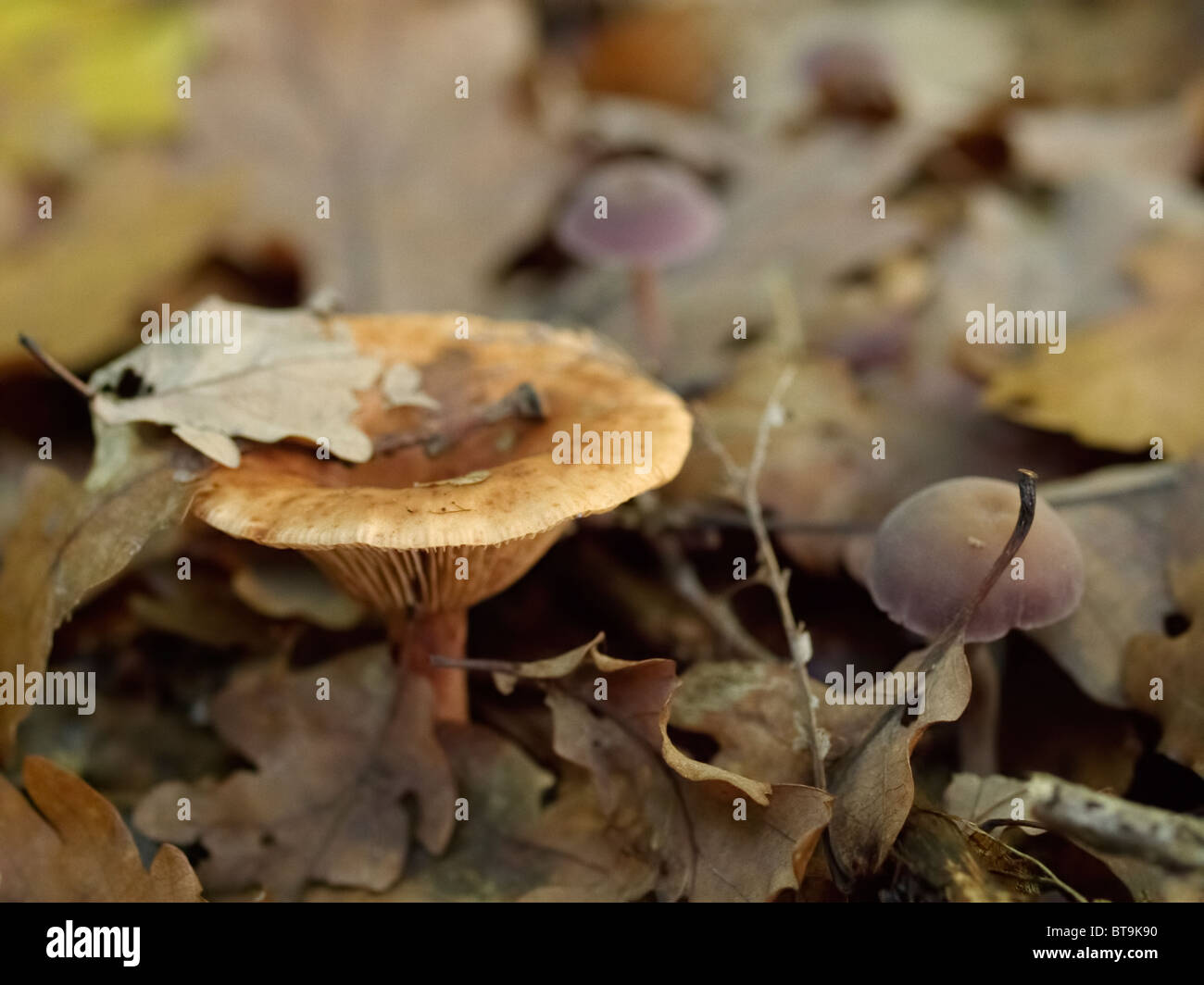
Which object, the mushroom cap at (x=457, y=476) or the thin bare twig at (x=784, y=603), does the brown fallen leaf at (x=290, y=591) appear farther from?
the thin bare twig at (x=784, y=603)

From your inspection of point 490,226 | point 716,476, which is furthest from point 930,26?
point 716,476

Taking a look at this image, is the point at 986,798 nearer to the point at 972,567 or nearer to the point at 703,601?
the point at 972,567

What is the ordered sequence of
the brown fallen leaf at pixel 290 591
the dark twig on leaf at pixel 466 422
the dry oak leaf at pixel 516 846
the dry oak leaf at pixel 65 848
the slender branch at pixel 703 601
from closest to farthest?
1. the dry oak leaf at pixel 65 848
2. the dry oak leaf at pixel 516 846
3. the dark twig on leaf at pixel 466 422
4. the slender branch at pixel 703 601
5. the brown fallen leaf at pixel 290 591

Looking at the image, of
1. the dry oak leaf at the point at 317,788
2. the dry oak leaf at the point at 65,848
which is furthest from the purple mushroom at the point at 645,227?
the dry oak leaf at the point at 65,848

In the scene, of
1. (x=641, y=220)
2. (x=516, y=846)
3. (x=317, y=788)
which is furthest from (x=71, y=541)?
(x=641, y=220)

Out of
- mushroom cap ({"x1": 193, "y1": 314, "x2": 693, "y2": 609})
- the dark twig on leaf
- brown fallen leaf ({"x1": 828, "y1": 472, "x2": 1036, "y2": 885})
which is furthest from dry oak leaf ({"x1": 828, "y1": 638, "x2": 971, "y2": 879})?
the dark twig on leaf

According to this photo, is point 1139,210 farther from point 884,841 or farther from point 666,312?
point 884,841
